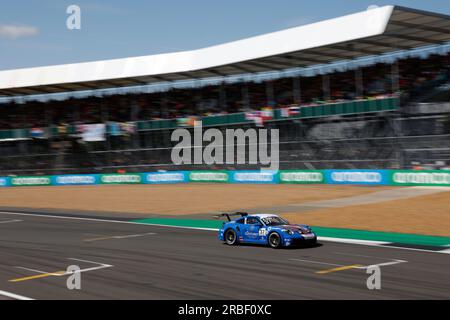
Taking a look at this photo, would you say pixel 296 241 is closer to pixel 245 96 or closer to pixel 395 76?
pixel 395 76

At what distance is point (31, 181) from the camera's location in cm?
5797

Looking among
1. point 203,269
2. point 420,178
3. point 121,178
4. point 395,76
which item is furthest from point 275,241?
point 121,178

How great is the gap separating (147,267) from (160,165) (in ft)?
129

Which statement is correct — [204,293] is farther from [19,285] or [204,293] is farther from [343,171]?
[343,171]

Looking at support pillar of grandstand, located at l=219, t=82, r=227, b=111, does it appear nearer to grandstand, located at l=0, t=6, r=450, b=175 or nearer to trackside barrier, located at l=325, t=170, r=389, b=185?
grandstand, located at l=0, t=6, r=450, b=175

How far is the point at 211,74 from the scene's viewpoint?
53.3 meters

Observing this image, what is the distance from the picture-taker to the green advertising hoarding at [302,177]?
1704 inches

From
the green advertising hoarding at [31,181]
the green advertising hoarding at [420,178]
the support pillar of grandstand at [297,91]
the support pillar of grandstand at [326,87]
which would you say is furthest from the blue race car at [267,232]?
the green advertising hoarding at [31,181]

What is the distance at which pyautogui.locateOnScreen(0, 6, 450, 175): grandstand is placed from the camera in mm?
38875

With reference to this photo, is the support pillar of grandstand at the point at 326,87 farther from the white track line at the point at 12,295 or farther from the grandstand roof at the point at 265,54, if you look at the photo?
the white track line at the point at 12,295

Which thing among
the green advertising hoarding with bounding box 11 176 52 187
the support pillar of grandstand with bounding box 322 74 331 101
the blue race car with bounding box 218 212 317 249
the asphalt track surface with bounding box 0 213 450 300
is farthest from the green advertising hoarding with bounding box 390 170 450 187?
the green advertising hoarding with bounding box 11 176 52 187

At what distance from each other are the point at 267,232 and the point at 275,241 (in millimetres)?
418

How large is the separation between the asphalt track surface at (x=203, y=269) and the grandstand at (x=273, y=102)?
22407 millimetres

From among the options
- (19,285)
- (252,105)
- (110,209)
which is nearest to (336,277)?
(19,285)
